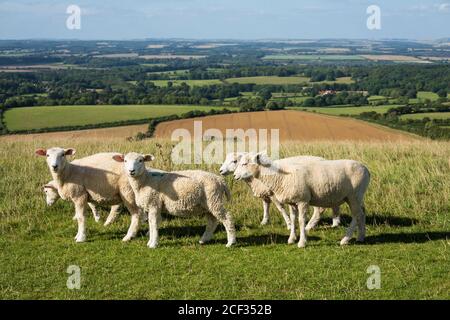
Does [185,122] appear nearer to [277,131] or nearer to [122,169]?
[277,131]

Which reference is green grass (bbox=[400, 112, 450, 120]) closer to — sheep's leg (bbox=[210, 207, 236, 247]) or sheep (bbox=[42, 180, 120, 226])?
sheep (bbox=[42, 180, 120, 226])

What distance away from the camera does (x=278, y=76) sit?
121500 millimetres

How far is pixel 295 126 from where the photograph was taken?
40.7 meters

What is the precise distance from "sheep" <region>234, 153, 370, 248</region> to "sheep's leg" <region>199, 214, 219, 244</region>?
1.06 meters

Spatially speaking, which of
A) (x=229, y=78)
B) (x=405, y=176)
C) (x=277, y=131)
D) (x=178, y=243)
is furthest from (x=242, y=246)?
(x=229, y=78)

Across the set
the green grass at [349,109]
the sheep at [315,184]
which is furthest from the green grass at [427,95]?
the sheep at [315,184]

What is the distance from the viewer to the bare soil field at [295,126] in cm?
3619

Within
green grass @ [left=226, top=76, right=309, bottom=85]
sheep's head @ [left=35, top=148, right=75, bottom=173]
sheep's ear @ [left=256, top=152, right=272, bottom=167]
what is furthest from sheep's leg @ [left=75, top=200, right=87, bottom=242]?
green grass @ [left=226, top=76, right=309, bottom=85]

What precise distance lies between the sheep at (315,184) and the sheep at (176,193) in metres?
0.77

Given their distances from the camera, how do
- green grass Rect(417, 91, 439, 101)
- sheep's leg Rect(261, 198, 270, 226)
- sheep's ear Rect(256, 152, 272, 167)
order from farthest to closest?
green grass Rect(417, 91, 439, 101)
sheep's leg Rect(261, 198, 270, 226)
sheep's ear Rect(256, 152, 272, 167)

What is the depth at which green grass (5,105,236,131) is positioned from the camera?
49531 millimetres

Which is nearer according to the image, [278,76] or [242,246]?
[242,246]

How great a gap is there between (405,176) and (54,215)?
10215mm

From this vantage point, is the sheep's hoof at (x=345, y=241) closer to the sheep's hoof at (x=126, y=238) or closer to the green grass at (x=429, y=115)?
the sheep's hoof at (x=126, y=238)
